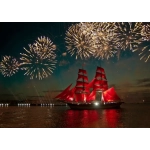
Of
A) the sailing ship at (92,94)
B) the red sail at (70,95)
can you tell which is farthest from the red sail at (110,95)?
the red sail at (70,95)

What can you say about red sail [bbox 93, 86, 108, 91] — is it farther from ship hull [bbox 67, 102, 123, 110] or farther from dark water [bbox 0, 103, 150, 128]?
dark water [bbox 0, 103, 150, 128]

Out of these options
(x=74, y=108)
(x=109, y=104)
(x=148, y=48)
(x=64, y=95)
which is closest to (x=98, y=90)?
(x=109, y=104)

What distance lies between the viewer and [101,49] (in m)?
10.8

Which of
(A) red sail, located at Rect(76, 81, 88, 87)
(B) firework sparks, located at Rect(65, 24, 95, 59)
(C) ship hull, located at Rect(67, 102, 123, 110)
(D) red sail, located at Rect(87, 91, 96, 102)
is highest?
(B) firework sparks, located at Rect(65, 24, 95, 59)

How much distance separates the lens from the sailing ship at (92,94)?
98.7 feet

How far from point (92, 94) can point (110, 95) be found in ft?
8.70

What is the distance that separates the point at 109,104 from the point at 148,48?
21.2 meters

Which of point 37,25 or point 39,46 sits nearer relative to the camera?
point 39,46

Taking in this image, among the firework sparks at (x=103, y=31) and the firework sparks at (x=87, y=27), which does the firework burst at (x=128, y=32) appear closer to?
the firework sparks at (x=103, y=31)

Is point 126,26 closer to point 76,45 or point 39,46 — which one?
point 76,45

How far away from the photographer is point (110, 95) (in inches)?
1209

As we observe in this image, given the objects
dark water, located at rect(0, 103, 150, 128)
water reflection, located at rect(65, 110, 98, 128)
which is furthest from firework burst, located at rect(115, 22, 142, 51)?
water reflection, located at rect(65, 110, 98, 128)

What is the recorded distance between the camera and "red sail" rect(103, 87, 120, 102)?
30719 mm

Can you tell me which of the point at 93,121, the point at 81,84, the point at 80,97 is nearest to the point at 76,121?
the point at 93,121
